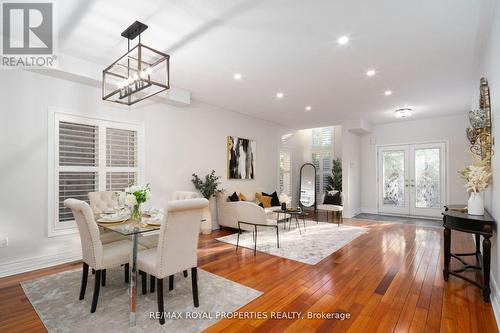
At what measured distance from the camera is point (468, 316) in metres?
2.27

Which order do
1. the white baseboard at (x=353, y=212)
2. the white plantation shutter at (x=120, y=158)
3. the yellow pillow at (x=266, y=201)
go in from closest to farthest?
the white plantation shutter at (x=120, y=158), the yellow pillow at (x=266, y=201), the white baseboard at (x=353, y=212)

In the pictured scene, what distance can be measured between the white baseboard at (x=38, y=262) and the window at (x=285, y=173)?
5497 millimetres

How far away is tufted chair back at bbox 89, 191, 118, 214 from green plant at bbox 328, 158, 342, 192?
267 inches

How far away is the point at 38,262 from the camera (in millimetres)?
3383

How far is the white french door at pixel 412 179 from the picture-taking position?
7.00 m

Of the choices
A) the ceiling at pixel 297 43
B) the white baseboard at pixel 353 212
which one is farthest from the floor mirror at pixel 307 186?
the ceiling at pixel 297 43

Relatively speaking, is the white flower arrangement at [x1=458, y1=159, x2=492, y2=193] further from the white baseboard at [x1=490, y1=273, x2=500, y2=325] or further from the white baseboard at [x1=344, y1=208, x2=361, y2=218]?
the white baseboard at [x1=344, y1=208, x2=361, y2=218]

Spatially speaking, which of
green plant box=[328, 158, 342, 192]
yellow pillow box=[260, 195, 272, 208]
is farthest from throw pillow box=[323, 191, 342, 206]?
yellow pillow box=[260, 195, 272, 208]

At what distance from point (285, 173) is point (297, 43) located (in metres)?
5.40

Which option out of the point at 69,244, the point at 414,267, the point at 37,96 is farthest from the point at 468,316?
the point at 37,96

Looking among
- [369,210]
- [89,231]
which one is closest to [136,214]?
[89,231]

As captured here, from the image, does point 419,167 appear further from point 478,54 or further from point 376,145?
point 478,54

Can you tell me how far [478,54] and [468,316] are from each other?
3.25 metres

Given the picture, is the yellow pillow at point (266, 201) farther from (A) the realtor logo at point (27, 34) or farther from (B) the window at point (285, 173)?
(A) the realtor logo at point (27, 34)
